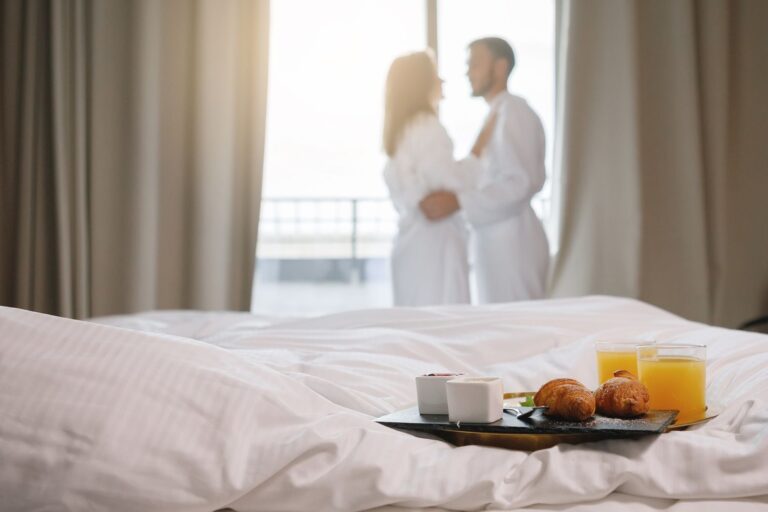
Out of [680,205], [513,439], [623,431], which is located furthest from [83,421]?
[680,205]

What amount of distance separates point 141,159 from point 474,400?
332cm

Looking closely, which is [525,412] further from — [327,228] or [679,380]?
[327,228]

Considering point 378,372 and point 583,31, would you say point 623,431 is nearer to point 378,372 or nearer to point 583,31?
point 378,372

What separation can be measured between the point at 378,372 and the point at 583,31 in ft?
11.0

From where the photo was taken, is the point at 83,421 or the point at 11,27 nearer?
the point at 83,421

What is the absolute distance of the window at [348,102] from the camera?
175 inches

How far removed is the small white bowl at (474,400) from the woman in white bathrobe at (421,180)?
280 centimetres

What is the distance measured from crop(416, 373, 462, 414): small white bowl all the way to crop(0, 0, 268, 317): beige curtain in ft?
10.3

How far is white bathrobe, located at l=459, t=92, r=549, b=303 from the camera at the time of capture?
389cm

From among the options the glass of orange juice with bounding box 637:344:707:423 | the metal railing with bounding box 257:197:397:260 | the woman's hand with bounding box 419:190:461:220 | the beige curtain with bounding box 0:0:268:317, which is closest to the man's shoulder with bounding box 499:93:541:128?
the woman's hand with bounding box 419:190:461:220

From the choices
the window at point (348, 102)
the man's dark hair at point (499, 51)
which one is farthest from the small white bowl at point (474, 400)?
the window at point (348, 102)

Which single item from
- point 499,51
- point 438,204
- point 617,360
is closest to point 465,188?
point 438,204

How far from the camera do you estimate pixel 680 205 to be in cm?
444

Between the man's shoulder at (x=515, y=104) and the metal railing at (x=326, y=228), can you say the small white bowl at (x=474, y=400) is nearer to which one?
the man's shoulder at (x=515, y=104)
